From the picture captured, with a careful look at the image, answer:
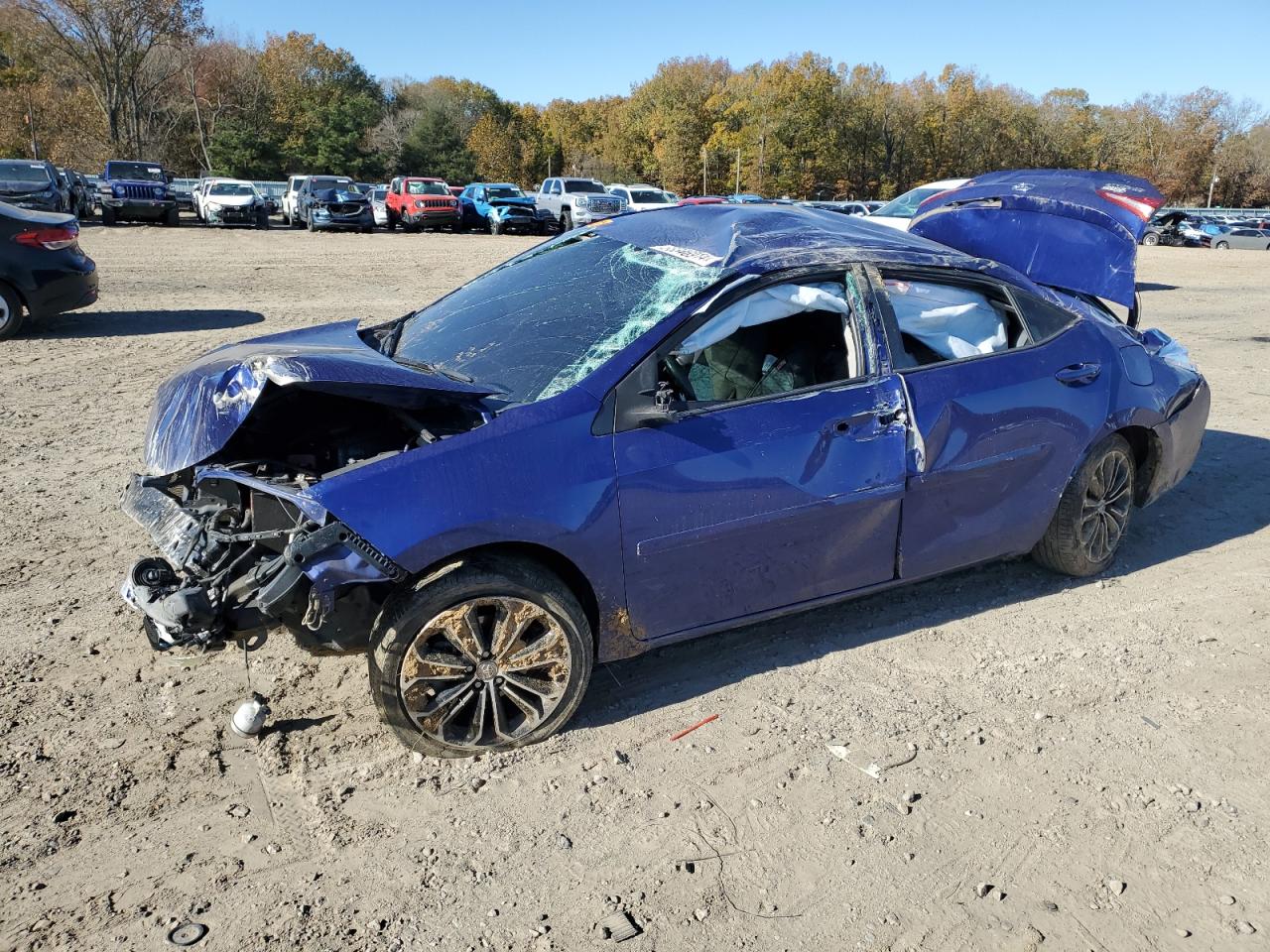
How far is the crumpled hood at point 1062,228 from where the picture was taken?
4828 mm

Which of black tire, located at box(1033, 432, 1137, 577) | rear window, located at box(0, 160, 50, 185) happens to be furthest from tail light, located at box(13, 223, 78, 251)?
rear window, located at box(0, 160, 50, 185)

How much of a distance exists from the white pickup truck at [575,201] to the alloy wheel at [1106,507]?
27.4 metres

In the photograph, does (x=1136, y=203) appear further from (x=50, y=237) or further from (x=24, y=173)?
(x=24, y=173)

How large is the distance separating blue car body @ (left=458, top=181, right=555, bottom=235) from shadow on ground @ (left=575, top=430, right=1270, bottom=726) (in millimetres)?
27521

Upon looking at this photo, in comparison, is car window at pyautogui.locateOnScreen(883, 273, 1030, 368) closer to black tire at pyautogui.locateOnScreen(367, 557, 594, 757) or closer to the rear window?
black tire at pyautogui.locateOnScreen(367, 557, 594, 757)

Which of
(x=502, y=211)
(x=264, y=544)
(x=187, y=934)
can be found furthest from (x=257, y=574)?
(x=502, y=211)

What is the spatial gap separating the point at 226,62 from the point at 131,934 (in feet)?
243

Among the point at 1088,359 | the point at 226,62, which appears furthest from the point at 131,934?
the point at 226,62

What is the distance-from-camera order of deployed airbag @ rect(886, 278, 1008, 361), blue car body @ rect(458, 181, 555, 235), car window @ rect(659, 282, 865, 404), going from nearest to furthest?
car window @ rect(659, 282, 865, 404) → deployed airbag @ rect(886, 278, 1008, 361) → blue car body @ rect(458, 181, 555, 235)

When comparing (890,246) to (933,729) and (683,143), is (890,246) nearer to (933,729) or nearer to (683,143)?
(933,729)

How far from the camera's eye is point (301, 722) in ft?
11.4

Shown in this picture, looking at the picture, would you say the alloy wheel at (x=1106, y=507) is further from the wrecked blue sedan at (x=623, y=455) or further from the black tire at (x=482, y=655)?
the black tire at (x=482, y=655)

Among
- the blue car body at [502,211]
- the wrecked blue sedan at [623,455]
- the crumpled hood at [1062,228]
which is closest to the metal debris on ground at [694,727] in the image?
the wrecked blue sedan at [623,455]

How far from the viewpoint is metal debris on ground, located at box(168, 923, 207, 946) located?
2.49 metres
